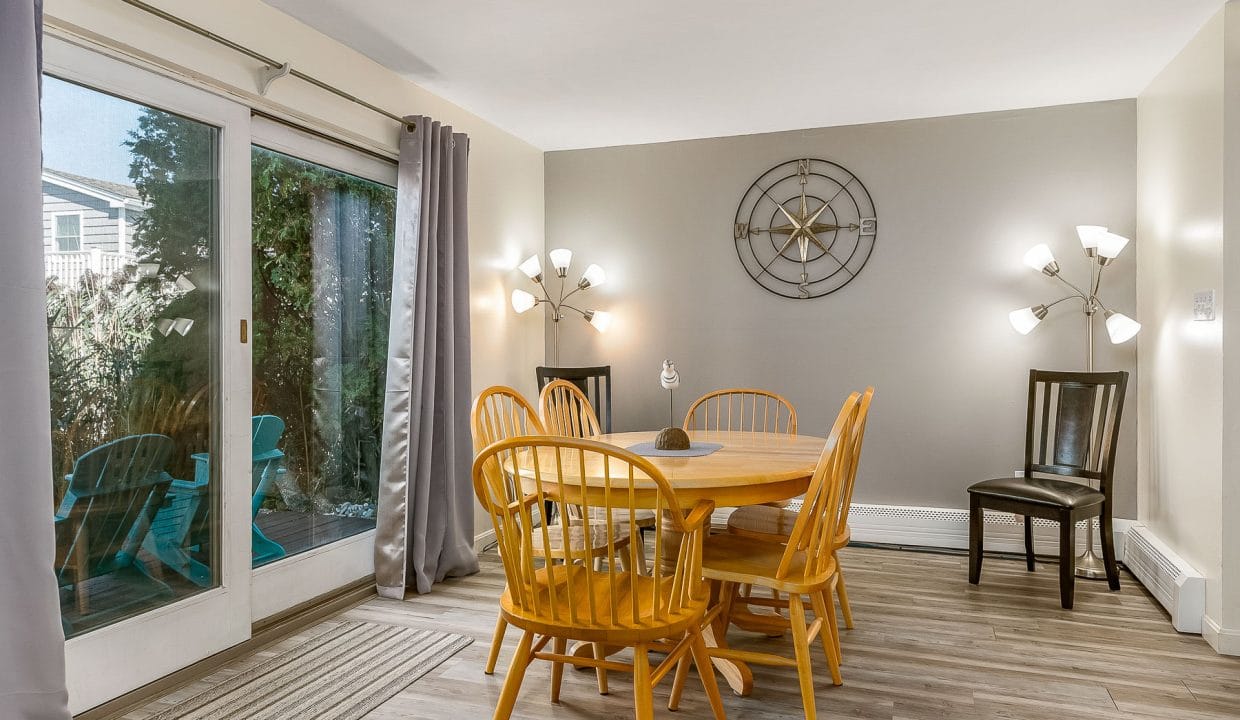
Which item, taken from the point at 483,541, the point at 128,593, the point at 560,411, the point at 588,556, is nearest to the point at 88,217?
the point at 128,593

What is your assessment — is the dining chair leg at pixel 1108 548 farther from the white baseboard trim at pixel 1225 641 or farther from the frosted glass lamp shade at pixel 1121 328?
the frosted glass lamp shade at pixel 1121 328

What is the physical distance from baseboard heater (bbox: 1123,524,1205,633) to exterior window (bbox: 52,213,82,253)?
4.03 metres

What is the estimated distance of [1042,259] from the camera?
13.2ft

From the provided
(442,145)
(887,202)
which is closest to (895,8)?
(887,202)

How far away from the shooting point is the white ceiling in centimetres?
297

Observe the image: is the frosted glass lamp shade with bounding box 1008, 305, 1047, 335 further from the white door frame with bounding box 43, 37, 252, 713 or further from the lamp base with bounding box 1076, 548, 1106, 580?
the white door frame with bounding box 43, 37, 252, 713

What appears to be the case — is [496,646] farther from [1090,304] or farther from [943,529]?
[1090,304]

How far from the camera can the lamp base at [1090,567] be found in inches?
150

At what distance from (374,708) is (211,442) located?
1.07 metres

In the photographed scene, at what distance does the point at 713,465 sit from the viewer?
8.02ft

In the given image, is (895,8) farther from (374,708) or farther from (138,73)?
(374,708)

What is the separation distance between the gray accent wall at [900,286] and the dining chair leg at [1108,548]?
59 cm

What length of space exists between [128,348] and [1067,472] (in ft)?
12.9

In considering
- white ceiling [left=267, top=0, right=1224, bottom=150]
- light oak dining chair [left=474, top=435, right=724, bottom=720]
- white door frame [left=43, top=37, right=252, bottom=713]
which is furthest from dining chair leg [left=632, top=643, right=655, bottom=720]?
white ceiling [left=267, top=0, right=1224, bottom=150]
